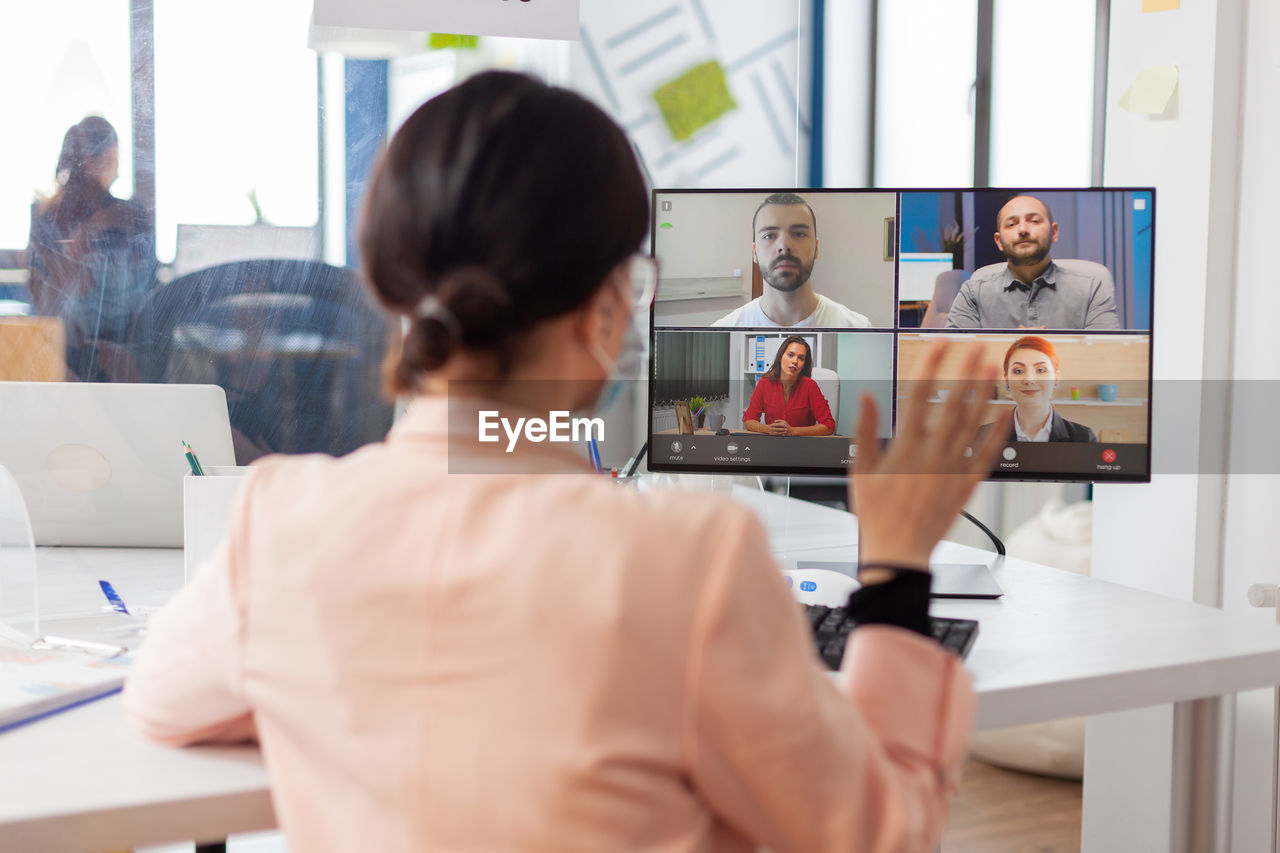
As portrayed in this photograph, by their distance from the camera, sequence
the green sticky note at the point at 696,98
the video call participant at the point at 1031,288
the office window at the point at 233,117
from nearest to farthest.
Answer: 1. the video call participant at the point at 1031,288
2. the office window at the point at 233,117
3. the green sticky note at the point at 696,98

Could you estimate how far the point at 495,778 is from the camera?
1.68ft

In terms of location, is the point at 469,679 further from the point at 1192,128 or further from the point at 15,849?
the point at 1192,128

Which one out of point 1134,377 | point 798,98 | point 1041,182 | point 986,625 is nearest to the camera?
point 986,625

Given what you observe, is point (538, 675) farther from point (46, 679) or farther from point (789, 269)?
point (789, 269)

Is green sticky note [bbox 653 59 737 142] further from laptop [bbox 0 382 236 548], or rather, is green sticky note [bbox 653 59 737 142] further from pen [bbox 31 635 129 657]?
pen [bbox 31 635 129 657]

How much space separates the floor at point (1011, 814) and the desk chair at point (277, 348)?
1.27 m

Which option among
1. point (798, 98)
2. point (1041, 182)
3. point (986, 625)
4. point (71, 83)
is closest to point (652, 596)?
point (986, 625)

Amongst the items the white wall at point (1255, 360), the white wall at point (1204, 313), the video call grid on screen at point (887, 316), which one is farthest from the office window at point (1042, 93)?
the video call grid on screen at point (887, 316)

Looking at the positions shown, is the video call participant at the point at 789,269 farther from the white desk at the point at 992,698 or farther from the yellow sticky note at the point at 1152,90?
the yellow sticky note at the point at 1152,90

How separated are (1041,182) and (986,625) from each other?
160 cm

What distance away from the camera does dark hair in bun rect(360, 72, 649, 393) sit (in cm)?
56

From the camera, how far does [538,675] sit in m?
0.51

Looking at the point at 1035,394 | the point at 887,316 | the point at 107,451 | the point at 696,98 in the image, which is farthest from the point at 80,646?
the point at 696,98

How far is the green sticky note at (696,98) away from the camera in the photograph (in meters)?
1.88
